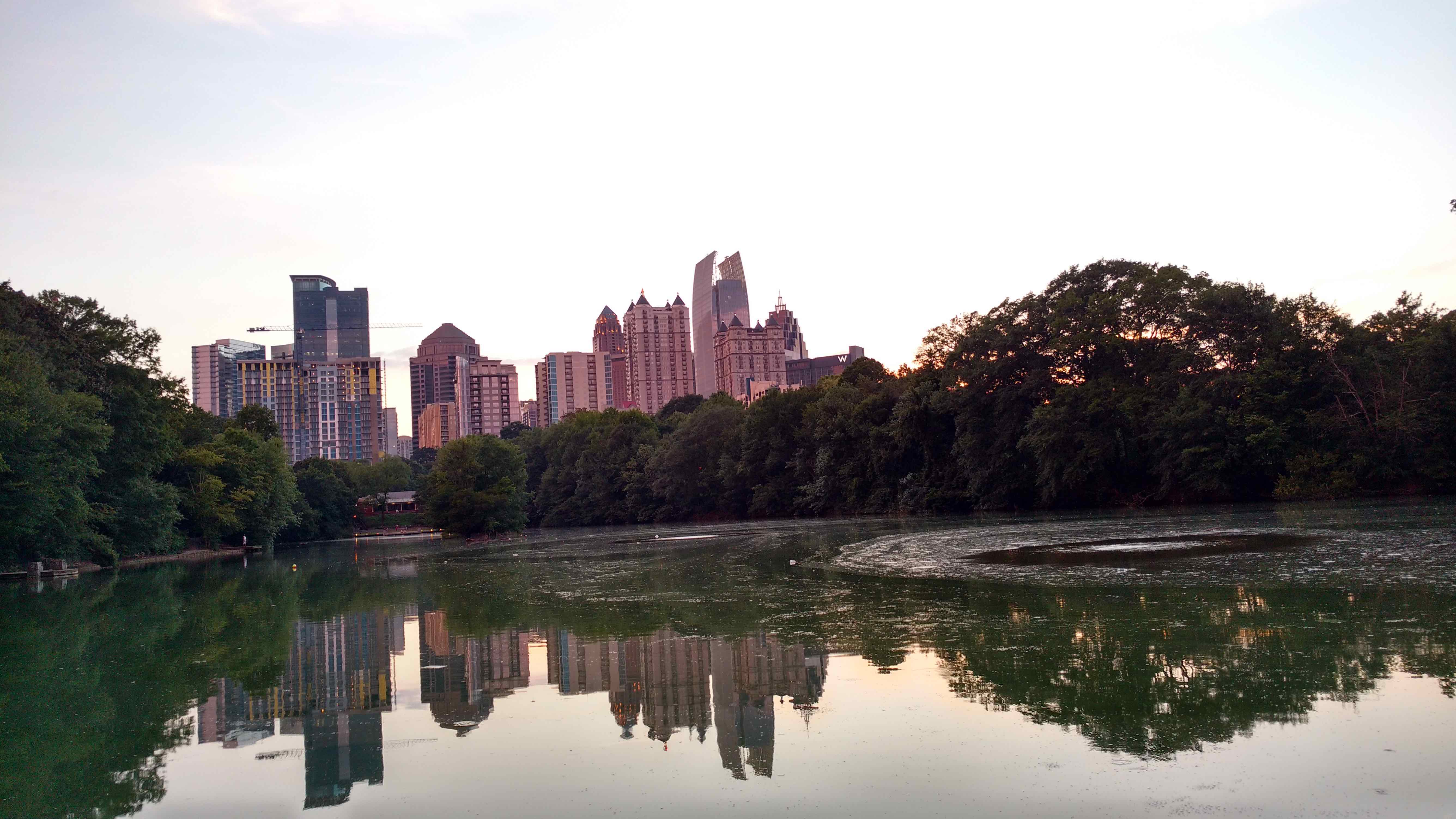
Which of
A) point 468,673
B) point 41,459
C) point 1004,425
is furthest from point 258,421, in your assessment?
point 468,673

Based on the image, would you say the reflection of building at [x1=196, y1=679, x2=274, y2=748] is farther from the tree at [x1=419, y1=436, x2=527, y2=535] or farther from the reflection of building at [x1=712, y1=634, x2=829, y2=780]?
the tree at [x1=419, y1=436, x2=527, y2=535]

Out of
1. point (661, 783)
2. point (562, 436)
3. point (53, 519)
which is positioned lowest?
point (661, 783)

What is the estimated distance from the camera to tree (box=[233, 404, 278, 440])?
8775 centimetres

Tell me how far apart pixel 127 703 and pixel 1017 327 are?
156 ft

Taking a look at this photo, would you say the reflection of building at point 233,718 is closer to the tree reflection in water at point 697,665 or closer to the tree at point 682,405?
the tree reflection in water at point 697,665

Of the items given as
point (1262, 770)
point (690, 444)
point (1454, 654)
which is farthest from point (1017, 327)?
point (1262, 770)

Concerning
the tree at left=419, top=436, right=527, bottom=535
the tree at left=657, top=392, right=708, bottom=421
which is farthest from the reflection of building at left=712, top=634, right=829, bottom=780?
the tree at left=657, top=392, right=708, bottom=421

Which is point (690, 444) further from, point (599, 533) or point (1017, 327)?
point (1017, 327)

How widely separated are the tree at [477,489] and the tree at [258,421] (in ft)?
92.4

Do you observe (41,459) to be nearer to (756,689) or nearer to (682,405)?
(756,689)

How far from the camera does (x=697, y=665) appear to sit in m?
10.4

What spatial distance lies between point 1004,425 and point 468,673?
46083mm

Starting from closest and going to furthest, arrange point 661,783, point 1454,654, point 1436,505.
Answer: point 661,783, point 1454,654, point 1436,505

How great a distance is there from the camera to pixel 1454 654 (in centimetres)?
852
